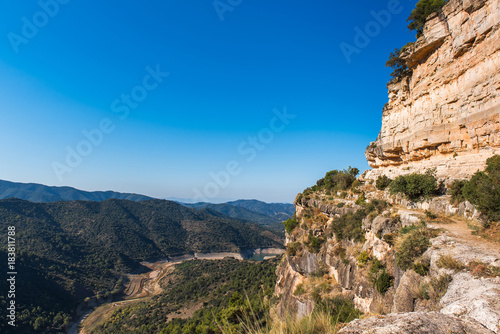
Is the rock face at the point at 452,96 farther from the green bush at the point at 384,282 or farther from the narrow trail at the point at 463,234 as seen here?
the green bush at the point at 384,282

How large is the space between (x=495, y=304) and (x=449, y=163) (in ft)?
50.3

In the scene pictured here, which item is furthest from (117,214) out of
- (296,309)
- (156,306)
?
(296,309)

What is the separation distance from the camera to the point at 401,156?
20.7 m

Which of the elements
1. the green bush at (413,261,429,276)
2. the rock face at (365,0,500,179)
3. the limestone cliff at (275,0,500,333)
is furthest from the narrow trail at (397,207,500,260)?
the rock face at (365,0,500,179)

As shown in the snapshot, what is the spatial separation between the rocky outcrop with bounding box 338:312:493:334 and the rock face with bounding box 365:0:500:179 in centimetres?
1443

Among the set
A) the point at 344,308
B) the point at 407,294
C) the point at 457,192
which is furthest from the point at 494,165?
the point at 344,308

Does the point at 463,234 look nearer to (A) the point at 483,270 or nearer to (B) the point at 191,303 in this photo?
(A) the point at 483,270

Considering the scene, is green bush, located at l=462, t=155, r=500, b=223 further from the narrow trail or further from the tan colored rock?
the tan colored rock

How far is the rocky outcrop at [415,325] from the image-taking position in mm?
2805

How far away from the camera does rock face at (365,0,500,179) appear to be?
12523mm

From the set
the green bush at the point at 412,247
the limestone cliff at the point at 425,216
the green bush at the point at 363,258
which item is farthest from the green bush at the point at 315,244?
the green bush at the point at 412,247

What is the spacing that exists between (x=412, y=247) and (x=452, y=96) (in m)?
13.2

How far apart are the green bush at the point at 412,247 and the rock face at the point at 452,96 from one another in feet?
26.8

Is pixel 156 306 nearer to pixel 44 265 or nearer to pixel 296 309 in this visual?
pixel 44 265
